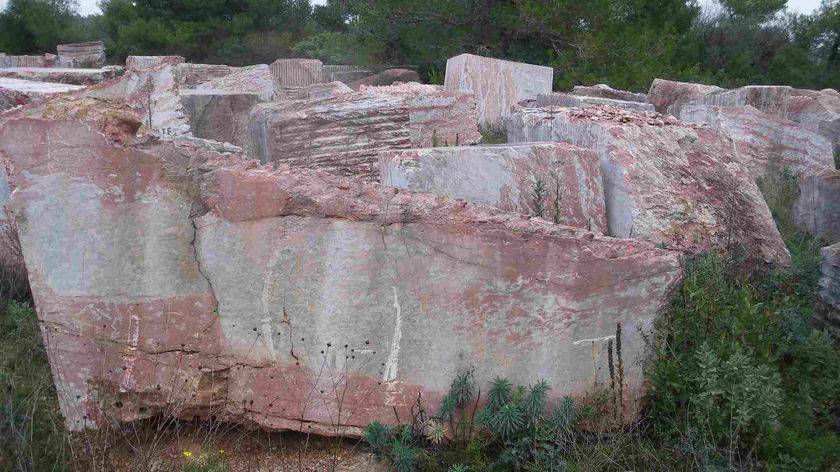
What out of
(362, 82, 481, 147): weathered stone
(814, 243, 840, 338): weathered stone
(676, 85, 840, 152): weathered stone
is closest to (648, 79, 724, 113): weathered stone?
(676, 85, 840, 152): weathered stone

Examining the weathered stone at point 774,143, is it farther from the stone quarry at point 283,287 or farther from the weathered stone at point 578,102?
the stone quarry at point 283,287

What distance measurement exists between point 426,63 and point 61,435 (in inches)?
404

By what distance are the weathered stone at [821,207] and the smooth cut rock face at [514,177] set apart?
2011 mm

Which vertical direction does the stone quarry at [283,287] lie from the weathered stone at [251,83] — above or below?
below

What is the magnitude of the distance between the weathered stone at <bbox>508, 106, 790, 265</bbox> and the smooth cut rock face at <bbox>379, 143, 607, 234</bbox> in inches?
6.2

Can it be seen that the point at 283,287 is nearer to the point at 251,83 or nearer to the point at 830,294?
the point at 830,294

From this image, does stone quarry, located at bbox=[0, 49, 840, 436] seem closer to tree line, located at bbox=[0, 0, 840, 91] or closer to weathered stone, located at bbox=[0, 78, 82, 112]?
weathered stone, located at bbox=[0, 78, 82, 112]

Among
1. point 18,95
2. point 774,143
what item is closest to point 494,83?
point 774,143

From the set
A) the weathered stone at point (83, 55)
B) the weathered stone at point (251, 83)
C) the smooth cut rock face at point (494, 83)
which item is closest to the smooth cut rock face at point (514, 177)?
the weathered stone at point (251, 83)

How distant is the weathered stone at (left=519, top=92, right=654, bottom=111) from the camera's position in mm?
5764

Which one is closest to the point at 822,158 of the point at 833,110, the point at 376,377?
the point at 833,110

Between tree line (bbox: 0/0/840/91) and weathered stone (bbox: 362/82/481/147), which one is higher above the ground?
tree line (bbox: 0/0/840/91)

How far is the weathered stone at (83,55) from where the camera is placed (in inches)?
564

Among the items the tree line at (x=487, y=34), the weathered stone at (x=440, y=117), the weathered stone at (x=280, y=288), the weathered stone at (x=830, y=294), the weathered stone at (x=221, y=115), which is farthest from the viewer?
the tree line at (x=487, y=34)
